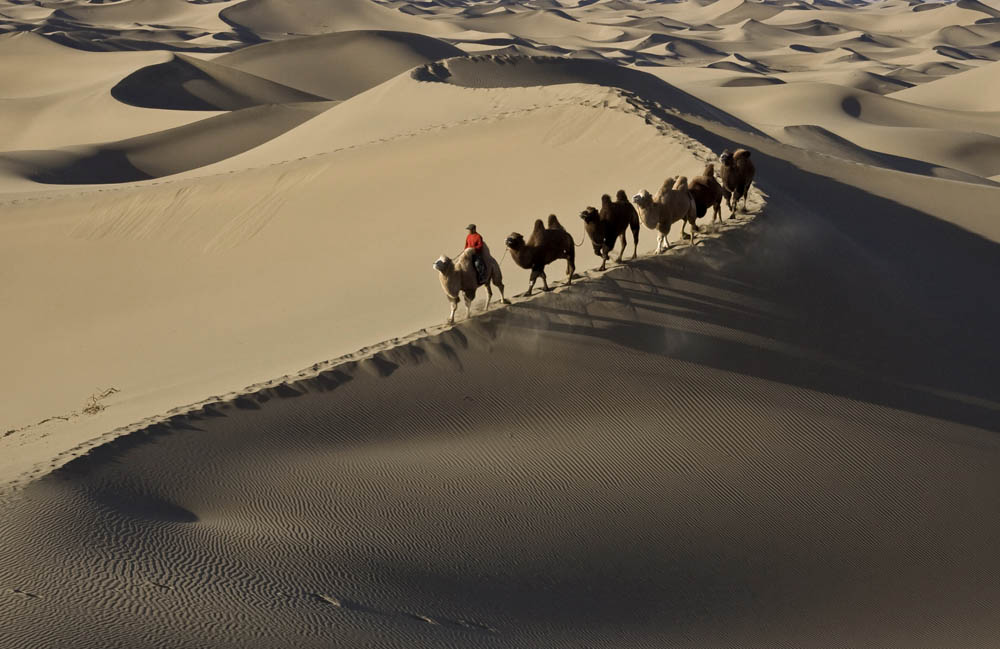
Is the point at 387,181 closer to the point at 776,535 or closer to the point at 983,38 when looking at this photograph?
the point at 776,535

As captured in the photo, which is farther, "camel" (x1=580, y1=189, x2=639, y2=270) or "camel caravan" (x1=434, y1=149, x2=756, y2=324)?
"camel" (x1=580, y1=189, x2=639, y2=270)

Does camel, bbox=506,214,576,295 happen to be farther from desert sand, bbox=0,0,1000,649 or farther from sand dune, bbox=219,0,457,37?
sand dune, bbox=219,0,457,37

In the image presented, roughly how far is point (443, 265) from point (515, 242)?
2.92ft

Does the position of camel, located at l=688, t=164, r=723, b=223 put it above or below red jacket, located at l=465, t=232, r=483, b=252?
below

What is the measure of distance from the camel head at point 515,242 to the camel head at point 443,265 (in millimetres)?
626

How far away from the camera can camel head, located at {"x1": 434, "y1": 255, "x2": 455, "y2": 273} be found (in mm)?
11413

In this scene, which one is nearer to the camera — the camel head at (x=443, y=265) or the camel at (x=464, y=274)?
the camel head at (x=443, y=265)

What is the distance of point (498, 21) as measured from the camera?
114688mm

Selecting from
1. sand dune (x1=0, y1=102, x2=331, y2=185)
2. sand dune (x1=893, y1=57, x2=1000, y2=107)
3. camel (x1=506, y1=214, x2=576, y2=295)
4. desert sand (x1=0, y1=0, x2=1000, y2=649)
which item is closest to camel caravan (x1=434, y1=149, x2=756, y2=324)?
camel (x1=506, y1=214, x2=576, y2=295)

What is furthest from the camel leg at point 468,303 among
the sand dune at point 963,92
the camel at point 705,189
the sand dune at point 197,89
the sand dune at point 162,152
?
the sand dune at point 963,92

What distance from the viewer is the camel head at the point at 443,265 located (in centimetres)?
1141

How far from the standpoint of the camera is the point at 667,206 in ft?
43.0

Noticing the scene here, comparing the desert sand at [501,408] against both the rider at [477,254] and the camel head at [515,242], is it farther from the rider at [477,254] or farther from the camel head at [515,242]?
the camel head at [515,242]

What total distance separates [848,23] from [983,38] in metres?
21.8
